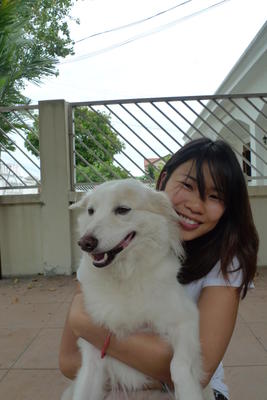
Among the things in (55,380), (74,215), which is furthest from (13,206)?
(55,380)

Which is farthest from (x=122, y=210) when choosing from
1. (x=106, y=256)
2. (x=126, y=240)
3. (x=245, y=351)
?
(x=245, y=351)

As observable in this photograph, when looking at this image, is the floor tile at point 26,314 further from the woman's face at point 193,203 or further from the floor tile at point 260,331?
the woman's face at point 193,203

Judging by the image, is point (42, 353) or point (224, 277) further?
point (42, 353)

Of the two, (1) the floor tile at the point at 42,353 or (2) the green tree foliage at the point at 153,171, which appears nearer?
(1) the floor tile at the point at 42,353

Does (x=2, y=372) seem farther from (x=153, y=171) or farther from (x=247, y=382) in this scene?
(x=153, y=171)

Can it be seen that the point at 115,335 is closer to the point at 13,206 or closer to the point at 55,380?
the point at 55,380

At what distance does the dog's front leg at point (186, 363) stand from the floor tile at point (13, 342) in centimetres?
200

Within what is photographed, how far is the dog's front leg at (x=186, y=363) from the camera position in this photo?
Result: 1.46m

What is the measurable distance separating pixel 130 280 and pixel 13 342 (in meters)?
2.23

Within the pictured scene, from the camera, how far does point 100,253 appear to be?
1646 mm

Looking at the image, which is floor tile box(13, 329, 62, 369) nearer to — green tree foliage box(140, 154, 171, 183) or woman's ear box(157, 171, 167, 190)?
woman's ear box(157, 171, 167, 190)

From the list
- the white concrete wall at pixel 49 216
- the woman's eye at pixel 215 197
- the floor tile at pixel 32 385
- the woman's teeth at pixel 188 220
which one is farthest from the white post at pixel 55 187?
the woman's eye at pixel 215 197

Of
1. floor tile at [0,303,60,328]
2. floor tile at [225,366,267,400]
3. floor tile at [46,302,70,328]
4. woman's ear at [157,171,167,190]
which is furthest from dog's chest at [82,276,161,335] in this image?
floor tile at [0,303,60,328]

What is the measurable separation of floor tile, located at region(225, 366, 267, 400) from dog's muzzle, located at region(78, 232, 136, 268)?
5.02 ft
